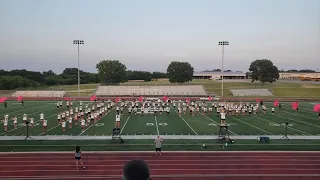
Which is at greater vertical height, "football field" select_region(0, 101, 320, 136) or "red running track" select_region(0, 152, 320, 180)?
"football field" select_region(0, 101, 320, 136)

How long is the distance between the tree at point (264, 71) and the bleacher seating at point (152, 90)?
1555 centimetres

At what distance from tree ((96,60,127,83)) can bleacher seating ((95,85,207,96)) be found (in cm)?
1484

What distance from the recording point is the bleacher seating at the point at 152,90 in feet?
207

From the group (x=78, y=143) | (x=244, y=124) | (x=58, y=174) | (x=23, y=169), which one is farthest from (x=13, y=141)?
(x=244, y=124)

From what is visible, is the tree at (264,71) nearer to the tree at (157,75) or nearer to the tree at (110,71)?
the tree at (110,71)

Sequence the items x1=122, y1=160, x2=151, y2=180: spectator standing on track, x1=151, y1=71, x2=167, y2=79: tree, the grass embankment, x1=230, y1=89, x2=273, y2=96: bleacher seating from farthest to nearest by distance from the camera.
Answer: x1=151, y1=71, x2=167, y2=79: tree
x1=230, y1=89, x2=273, y2=96: bleacher seating
the grass embankment
x1=122, y1=160, x2=151, y2=180: spectator standing on track

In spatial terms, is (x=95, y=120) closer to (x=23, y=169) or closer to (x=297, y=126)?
(x=23, y=169)

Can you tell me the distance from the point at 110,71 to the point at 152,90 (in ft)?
67.3

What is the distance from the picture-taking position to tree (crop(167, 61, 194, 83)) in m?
78.1

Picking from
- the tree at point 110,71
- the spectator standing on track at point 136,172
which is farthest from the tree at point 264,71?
the spectator standing on track at point 136,172

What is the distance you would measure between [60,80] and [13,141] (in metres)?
73.9

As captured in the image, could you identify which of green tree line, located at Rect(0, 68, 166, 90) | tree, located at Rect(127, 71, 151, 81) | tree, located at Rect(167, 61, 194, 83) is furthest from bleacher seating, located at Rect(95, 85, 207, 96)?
tree, located at Rect(127, 71, 151, 81)

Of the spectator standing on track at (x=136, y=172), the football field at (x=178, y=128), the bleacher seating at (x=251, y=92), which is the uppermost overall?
the spectator standing on track at (x=136, y=172)

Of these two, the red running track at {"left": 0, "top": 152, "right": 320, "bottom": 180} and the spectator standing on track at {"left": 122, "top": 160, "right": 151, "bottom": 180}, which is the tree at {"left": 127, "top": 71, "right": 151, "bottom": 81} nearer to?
the red running track at {"left": 0, "top": 152, "right": 320, "bottom": 180}
